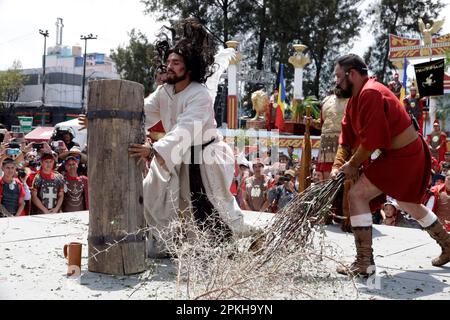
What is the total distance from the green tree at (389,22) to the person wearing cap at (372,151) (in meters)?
27.4

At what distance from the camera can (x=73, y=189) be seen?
7.39 meters

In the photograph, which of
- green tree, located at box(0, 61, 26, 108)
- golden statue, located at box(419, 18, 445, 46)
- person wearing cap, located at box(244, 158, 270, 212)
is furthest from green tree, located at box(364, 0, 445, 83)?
green tree, located at box(0, 61, 26, 108)

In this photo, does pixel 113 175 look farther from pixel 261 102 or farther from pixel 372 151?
pixel 261 102

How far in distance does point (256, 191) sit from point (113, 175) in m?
5.04

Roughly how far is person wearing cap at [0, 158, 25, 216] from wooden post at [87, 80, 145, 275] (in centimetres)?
351

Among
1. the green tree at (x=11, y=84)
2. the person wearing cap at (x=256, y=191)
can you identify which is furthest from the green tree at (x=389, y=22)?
the green tree at (x=11, y=84)

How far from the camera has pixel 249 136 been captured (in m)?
15.6

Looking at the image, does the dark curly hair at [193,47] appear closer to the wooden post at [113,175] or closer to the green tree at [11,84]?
the wooden post at [113,175]

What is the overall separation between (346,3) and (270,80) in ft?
24.4

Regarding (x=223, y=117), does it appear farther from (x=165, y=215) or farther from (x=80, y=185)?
(x=165, y=215)

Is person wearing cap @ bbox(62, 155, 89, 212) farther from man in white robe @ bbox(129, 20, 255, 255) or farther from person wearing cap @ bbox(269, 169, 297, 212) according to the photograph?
man in white robe @ bbox(129, 20, 255, 255)

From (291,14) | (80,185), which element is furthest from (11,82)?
(80,185)

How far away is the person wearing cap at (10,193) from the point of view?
22.4 feet

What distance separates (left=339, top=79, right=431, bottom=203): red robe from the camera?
12.6 ft
